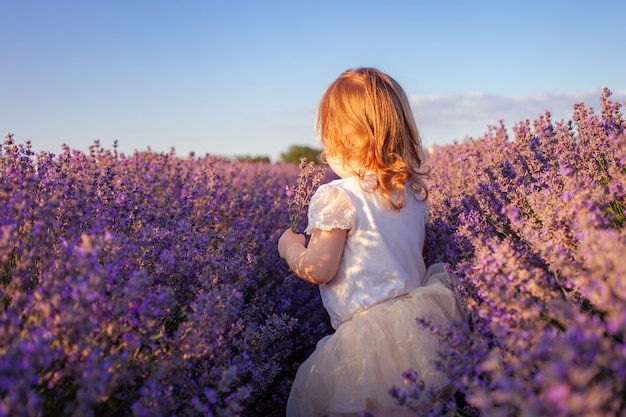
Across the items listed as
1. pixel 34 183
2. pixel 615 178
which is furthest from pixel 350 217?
pixel 34 183

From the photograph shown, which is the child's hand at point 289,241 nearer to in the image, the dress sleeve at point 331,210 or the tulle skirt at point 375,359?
the dress sleeve at point 331,210

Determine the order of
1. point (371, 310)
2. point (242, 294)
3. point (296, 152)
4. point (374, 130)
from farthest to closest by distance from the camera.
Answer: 1. point (296, 152)
2. point (374, 130)
3. point (371, 310)
4. point (242, 294)

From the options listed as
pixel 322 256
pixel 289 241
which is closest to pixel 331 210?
pixel 322 256

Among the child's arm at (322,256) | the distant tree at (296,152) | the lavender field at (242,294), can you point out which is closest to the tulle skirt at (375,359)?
the lavender field at (242,294)

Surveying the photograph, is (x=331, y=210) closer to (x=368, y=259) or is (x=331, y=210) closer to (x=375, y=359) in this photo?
(x=368, y=259)

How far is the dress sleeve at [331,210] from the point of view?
7.89ft

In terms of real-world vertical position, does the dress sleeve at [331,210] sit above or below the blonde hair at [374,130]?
below

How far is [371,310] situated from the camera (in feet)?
7.73

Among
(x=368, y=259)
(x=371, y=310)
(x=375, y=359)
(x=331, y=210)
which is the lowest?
(x=375, y=359)

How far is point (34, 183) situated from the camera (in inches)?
88.4

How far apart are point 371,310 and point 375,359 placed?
0.23m

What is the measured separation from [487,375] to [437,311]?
56 centimetres

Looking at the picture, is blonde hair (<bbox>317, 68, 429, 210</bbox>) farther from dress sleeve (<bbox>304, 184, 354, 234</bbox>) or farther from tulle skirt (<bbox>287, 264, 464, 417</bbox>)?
tulle skirt (<bbox>287, 264, 464, 417</bbox>)

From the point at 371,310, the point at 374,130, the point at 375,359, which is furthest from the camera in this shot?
the point at 374,130
